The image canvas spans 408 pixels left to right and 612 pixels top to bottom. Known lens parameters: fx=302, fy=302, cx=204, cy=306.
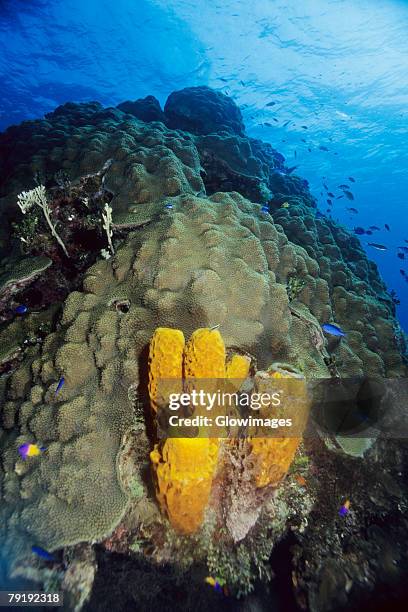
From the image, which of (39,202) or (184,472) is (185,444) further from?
(39,202)

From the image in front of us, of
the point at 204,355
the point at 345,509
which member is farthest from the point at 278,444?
the point at 345,509

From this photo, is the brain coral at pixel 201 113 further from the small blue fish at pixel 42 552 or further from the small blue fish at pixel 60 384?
the small blue fish at pixel 42 552

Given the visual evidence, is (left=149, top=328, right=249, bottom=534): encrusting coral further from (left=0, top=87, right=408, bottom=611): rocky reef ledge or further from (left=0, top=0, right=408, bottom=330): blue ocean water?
(left=0, top=0, right=408, bottom=330): blue ocean water

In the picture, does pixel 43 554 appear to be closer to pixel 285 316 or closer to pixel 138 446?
pixel 138 446

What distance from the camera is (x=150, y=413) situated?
120 inches

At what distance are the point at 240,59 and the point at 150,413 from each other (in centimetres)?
3039

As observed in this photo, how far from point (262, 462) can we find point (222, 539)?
3.30 feet

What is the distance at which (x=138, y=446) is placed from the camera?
3115 mm

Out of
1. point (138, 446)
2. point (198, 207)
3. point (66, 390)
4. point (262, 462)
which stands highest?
point (198, 207)

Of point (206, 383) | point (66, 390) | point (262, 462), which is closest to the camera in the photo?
point (206, 383)

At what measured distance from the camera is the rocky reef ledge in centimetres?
283

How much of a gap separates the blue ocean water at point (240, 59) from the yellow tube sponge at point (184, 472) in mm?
19270

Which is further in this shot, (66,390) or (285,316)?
(285,316)

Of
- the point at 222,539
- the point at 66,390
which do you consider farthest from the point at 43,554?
the point at 222,539
